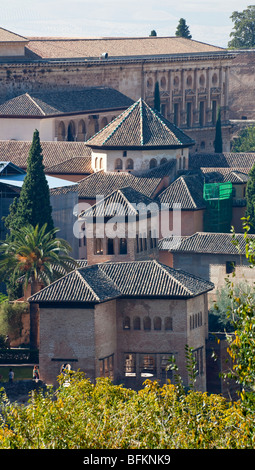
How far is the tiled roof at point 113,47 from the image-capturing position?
306 feet

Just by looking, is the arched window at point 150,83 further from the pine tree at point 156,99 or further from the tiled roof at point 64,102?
the tiled roof at point 64,102

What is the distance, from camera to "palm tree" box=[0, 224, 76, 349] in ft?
170

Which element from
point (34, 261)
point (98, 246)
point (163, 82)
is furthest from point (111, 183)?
point (163, 82)

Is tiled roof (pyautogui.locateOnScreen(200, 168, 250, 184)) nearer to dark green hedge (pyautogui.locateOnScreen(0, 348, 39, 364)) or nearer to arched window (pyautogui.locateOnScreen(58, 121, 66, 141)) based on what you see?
arched window (pyautogui.locateOnScreen(58, 121, 66, 141))

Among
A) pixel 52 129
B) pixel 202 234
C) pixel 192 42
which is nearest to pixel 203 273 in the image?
pixel 202 234

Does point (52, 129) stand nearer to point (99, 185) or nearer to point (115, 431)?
point (99, 185)

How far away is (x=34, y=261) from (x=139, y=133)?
19.1 metres

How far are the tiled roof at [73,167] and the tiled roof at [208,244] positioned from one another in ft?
30.3

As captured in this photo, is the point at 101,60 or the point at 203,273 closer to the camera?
the point at 203,273

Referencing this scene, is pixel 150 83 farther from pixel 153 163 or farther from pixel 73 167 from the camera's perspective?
pixel 73 167

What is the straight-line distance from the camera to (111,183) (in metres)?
66.7
